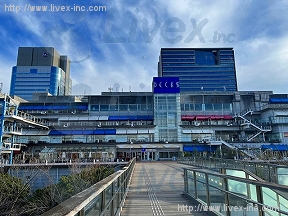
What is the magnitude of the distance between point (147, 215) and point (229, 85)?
402ft

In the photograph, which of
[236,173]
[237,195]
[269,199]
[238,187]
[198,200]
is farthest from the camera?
[236,173]

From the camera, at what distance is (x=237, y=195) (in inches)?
160

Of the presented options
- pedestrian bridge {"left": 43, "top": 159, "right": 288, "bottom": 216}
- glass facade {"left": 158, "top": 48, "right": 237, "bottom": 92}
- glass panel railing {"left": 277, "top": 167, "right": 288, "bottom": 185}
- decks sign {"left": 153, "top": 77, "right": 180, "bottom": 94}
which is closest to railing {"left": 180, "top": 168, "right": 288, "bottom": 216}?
pedestrian bridge {"left": 43, "top": 159, "right": 288, "bottom": 216}

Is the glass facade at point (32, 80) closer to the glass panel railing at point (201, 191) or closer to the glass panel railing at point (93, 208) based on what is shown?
the glass panel railing at point (201, 191)

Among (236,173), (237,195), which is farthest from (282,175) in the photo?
(237,195)

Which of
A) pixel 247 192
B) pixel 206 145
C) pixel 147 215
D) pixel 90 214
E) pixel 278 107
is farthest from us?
pixel 278 107

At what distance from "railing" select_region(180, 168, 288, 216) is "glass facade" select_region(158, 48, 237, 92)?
367 ft

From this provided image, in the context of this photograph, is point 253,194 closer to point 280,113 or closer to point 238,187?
point 238,187

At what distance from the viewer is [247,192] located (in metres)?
3.82

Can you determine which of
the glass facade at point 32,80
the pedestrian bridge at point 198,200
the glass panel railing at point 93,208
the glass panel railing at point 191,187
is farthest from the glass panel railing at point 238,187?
the glass facade at point 32,80

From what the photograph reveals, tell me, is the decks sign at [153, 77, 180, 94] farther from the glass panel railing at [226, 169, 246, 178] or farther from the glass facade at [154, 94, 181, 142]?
the glass panel railing at [226, 169, 246, 178]

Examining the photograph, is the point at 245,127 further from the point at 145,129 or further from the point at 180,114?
the point at 145,129

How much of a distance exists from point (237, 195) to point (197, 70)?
390 feet

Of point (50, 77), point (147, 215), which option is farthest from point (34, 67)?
point (147, 215)
